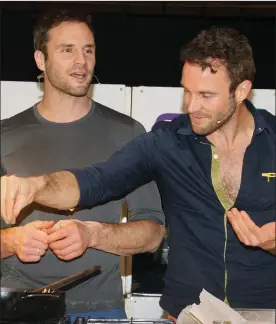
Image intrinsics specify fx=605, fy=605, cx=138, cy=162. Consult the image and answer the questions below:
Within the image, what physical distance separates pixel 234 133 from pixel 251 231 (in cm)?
29

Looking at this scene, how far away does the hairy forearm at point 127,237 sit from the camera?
71.8 inches

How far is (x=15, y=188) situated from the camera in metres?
1.67

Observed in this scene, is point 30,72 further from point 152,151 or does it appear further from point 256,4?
point 256,4

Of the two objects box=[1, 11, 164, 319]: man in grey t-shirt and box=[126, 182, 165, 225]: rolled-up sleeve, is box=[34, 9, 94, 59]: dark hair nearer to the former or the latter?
box=[1, 11, 164, 319]: man in grey t-shirt

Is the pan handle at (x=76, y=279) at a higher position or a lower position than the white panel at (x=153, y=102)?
lower

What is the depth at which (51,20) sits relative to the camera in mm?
1866

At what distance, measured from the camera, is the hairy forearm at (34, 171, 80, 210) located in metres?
1.72

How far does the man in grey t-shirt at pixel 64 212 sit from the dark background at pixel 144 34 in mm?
66

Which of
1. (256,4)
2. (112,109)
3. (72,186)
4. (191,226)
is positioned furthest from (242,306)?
(256,4)

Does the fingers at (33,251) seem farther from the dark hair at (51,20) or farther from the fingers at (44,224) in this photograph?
the dark hair at (51,20)

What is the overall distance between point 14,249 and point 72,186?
0.27 m

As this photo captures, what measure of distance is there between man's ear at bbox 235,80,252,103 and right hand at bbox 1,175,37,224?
64cm

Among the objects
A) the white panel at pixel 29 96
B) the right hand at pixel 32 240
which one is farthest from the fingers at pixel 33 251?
the white panel at pixel 29 96

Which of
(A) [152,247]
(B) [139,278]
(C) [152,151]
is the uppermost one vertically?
(C) [152,151]
